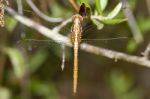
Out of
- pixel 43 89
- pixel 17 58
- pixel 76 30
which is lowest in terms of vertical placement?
pixel 43 89

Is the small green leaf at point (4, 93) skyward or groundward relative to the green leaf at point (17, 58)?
groundward

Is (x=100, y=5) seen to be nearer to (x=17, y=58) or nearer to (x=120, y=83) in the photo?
(x=17, y=58)

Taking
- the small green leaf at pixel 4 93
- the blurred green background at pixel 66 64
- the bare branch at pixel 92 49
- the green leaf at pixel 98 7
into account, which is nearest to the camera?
the green leaf at pixel 98 7

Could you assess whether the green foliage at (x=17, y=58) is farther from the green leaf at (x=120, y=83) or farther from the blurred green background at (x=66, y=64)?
the green leaf at (x=120, y=83)

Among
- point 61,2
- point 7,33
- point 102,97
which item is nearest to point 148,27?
point 61,2

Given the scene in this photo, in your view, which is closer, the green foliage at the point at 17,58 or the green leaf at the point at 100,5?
the green leaf at the point at 100,5

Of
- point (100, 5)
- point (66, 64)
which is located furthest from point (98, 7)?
point (66, 64)

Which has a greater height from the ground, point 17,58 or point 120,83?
point 17,58

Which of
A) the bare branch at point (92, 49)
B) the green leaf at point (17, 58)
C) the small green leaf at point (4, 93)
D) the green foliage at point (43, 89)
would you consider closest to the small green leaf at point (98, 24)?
the bare branch at point (92, 49)

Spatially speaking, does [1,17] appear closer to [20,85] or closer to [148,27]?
[148,27]
